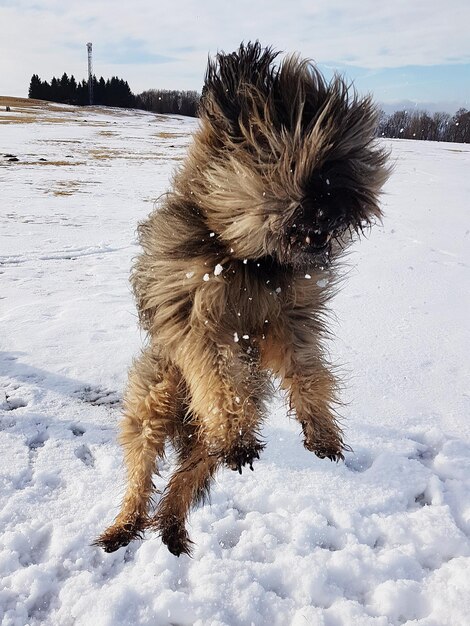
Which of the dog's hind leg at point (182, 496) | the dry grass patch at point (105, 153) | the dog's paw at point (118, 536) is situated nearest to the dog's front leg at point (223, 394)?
the dog's hind leg at point (182, 496)

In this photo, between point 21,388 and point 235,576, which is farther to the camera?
point 21,388

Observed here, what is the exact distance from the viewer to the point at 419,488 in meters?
2.98

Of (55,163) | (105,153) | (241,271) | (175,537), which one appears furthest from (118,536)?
(105,153)

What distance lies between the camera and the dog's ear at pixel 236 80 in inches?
83.9

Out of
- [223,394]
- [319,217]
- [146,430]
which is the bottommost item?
[146,430]

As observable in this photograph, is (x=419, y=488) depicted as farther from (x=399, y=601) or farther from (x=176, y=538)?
(x=176, y=538)

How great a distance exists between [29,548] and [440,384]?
9.39ft

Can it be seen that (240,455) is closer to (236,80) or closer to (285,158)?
(285,158)

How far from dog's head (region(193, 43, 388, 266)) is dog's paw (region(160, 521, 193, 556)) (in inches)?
49.8

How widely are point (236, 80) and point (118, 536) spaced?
6.77ft

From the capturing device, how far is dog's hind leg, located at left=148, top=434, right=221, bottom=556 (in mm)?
2420

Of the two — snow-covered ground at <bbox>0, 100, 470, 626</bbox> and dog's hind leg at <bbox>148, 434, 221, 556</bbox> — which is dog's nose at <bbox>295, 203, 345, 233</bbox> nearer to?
snow-covered ground at <bbox>0, 100, 470, 626</bbox>

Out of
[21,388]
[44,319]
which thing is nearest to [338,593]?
[21,388]

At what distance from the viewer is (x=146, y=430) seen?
2.60m
